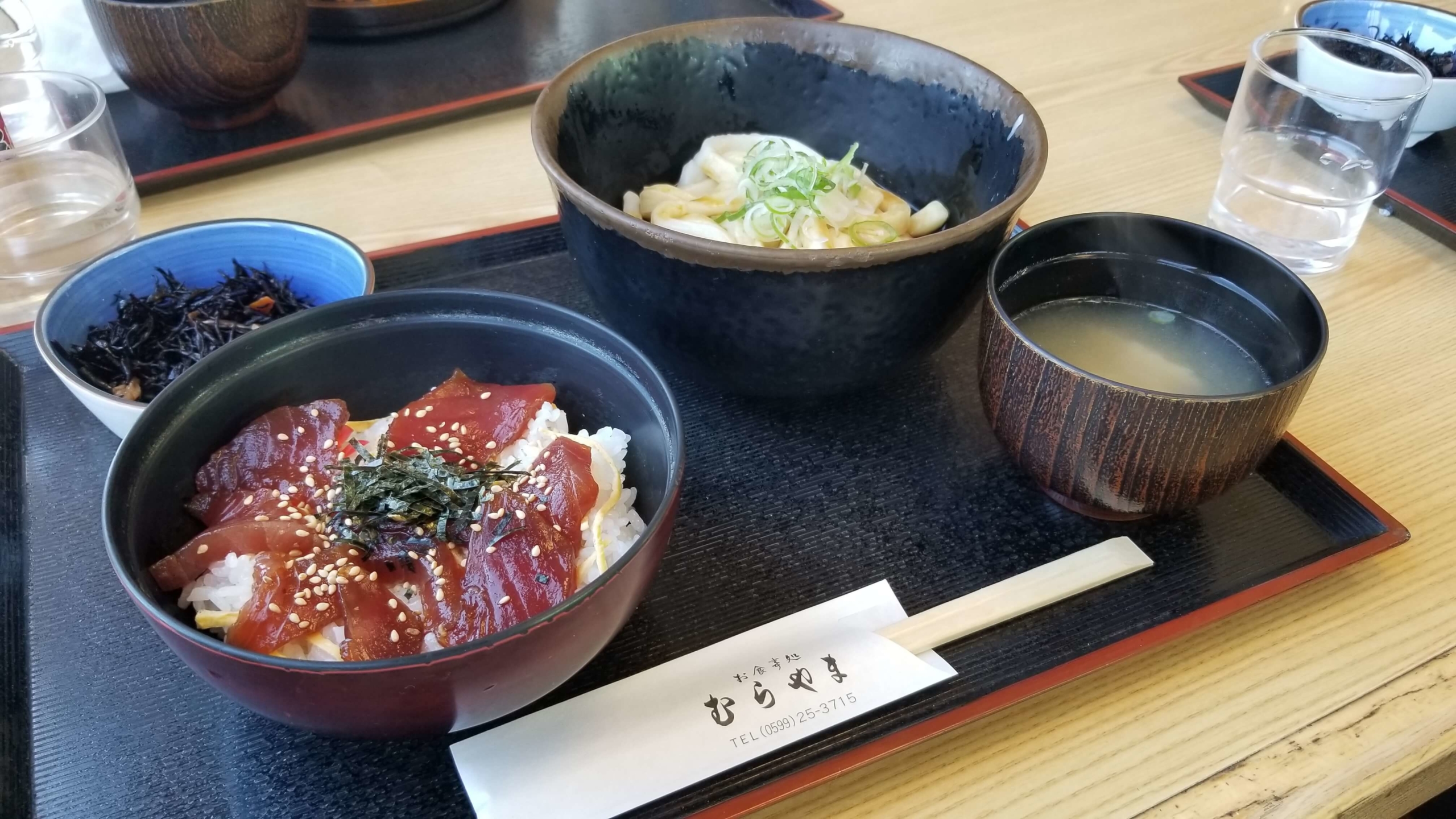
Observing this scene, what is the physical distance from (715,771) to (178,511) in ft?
1.93

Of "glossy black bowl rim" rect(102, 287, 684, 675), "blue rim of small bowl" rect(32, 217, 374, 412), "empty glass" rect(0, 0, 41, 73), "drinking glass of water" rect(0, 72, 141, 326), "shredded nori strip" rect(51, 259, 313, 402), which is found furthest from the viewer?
"empty glass" rect(0, 0, 41, 73)

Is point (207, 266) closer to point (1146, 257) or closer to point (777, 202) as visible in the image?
point (777, 202)

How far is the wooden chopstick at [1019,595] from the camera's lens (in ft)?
3.06

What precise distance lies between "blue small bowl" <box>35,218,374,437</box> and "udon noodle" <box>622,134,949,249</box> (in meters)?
0.40

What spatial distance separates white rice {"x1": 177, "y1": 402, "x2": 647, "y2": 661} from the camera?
856 mm

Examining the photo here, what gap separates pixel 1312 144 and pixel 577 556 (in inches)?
56.5

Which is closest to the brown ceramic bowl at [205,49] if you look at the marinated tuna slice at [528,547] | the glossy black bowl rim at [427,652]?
the glossy black bowl rim at [427,652]

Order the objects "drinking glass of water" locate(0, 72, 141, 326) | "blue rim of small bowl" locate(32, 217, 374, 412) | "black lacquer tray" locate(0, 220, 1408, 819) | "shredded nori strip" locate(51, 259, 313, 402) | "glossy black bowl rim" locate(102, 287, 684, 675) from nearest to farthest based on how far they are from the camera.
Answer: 1. "glossy black bowl rim" locate(102, 287, 684, 675)
2. "black lacquer tray" locate(0, 220, 1408, 819)
3. "blue rim of small bowl" locate(32, 217, 374, 412)
4. "shredded nori strip" locate(51, 259, 313, 402)
5. "drinking glass of water" locate(0, 72, 141, 326)

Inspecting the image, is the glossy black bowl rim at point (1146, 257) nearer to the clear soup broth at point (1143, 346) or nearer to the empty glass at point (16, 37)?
the clear soup broth at point (1143, 346)

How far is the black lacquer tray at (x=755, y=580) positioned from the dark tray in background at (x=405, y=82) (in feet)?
1.78

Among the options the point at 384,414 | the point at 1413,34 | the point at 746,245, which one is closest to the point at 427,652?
the point at 384,414

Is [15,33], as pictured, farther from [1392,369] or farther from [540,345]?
[1392,369]

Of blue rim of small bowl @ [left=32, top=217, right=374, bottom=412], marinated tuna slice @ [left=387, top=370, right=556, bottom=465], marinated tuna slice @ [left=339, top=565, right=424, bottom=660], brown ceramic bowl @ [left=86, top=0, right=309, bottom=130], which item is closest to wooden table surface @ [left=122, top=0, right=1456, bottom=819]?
brown ceramic bowl @ [left=86, top=0, right=309, bottom=130]

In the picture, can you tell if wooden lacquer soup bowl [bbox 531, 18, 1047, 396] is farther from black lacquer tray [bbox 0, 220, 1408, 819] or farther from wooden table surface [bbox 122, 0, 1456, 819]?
wooden table surface [bbox 122, 0, 1456, 819]
